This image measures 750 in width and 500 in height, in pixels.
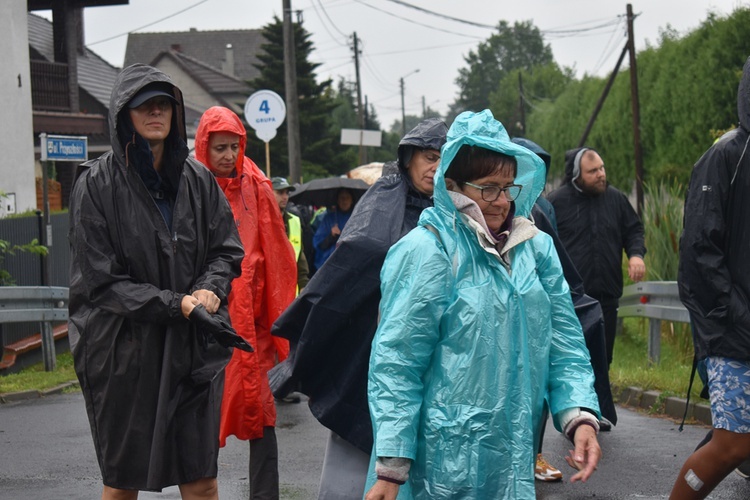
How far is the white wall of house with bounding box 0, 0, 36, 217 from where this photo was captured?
22422 mm

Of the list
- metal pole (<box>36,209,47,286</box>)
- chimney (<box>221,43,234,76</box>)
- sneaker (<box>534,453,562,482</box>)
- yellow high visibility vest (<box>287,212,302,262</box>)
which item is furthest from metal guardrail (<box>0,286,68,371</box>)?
chimney (<box>221,43,234,76</box>)

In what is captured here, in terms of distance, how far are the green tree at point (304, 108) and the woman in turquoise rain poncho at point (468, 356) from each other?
5436cm

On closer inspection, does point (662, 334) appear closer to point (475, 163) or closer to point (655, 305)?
point (655, 305)

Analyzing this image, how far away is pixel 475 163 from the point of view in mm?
3389

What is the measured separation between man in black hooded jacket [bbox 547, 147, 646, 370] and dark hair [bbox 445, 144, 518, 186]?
Result: 17.1ft

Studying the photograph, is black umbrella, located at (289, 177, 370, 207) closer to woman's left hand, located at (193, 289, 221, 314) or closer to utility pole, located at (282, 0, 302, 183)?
woman's left hand, located at (193, 289, 221, 314)

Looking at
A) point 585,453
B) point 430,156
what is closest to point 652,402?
point 430,156

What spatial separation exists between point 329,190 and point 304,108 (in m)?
47.5

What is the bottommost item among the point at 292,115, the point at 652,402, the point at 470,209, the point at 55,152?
the point at 652,402

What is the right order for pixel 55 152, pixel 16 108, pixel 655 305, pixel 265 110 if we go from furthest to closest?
pixel 16 108
pixel 265 110
pixel 55 152
pixel 655 305

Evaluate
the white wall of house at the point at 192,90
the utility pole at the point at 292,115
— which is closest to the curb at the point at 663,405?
the utility pole at the point at 292,115

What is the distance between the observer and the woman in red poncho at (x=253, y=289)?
559 cm

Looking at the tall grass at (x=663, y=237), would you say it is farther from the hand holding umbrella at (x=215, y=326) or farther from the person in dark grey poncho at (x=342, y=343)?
the hand holding umbrella at (x=215, y=326)

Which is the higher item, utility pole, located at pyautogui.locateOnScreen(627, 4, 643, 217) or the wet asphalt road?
utility pole, located at pyautogui.locateOnScreen(627, 4, 643, 217)
